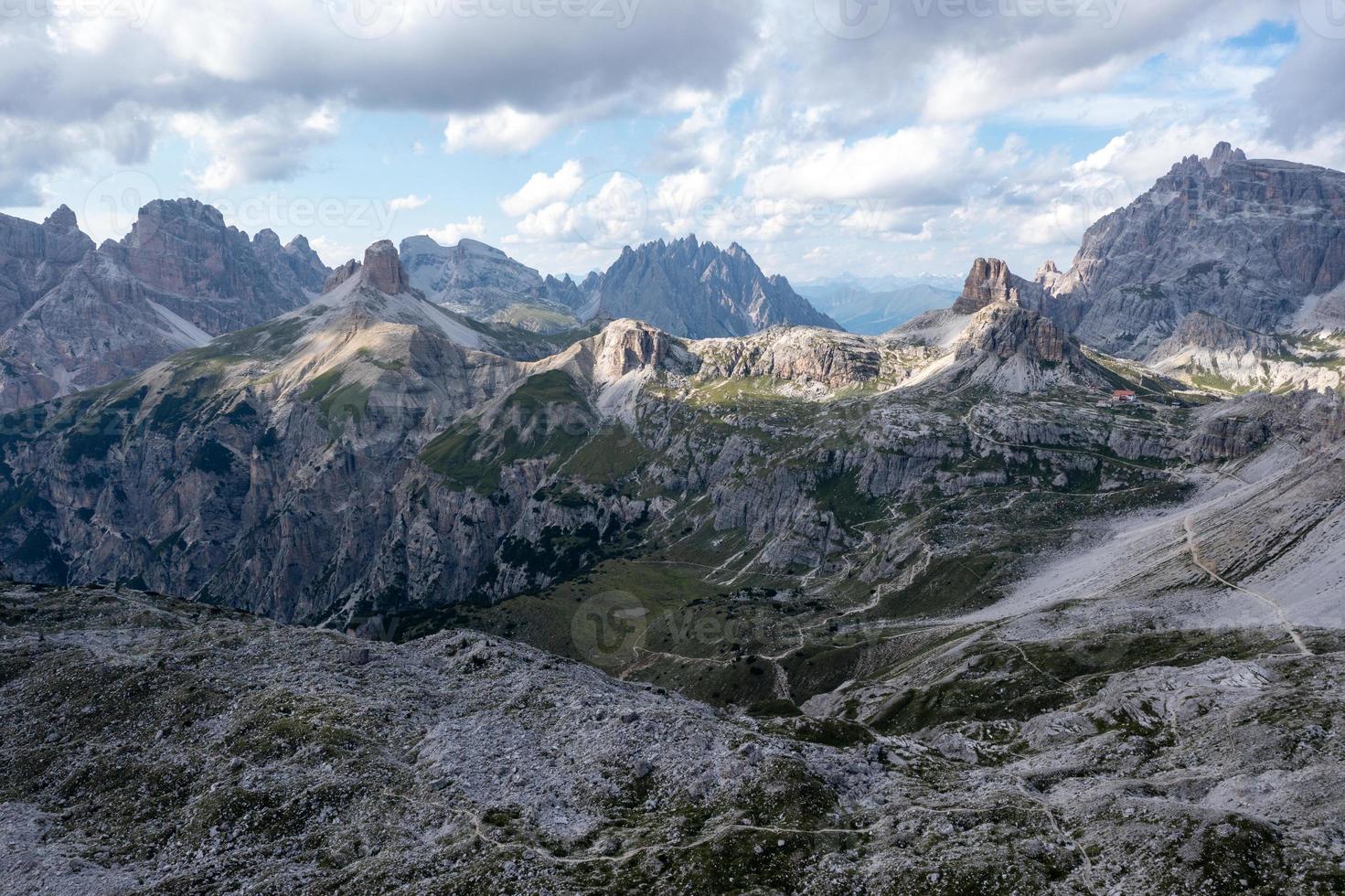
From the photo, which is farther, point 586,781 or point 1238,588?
point 1238,588

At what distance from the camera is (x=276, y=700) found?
315ft

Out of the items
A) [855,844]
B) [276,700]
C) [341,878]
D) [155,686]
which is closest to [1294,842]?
[855,844]

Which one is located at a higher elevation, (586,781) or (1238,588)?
(1238,588)

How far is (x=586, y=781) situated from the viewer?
84.3 meters

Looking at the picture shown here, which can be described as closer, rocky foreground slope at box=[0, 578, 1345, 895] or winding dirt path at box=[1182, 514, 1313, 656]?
rocky foreground slope at box=[0, 578, 1345, 895]

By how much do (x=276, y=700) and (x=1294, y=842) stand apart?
4026 inches

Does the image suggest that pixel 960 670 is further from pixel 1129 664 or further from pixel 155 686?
pixel 155 686

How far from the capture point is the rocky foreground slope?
2576 inches

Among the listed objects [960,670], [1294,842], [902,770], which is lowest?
[960,670]

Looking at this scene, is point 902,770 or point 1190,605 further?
point 1190,605

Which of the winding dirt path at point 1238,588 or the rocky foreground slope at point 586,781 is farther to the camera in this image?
the winding dirt path at point 1238,588

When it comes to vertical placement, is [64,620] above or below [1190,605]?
above

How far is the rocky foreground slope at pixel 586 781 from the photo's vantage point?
65438mm

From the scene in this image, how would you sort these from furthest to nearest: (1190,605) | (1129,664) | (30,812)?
(1190,605) < (1129,664) < (30,812)
